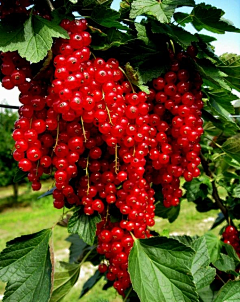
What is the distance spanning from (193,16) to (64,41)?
32 centimetres

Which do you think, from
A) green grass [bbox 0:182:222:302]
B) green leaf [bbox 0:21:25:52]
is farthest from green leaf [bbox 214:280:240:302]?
green grass [bbox 0:182:222:302]

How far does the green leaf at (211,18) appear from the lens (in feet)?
2.33

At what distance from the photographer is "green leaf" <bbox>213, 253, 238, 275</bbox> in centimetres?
91

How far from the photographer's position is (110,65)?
64 centimetres

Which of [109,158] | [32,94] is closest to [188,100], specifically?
[109,158]

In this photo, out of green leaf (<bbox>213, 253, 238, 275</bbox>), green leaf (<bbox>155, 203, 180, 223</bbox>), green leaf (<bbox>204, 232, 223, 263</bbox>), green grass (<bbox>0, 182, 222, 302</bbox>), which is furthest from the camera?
green grass (<bbox>0, 182, 222, 302</bbox>)

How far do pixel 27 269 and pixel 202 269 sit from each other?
439 millimetres

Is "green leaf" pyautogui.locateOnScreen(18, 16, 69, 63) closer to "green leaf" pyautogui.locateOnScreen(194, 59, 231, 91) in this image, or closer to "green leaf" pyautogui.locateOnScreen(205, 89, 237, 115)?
"green leaf" pyautogui.locateOnScreen(194, 59, 231, 91)

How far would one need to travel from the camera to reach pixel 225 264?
0.93 m

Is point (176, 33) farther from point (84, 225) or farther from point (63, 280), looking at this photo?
point (63, 280)

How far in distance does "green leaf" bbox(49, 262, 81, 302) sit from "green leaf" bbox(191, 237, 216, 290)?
315mm

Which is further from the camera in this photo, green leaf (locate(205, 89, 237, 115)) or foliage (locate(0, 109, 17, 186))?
foliage (locate(0, 109, 17, 186))

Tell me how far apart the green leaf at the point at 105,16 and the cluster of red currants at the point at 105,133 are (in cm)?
4

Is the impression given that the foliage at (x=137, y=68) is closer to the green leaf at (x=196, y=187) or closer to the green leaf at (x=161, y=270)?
the green leaf at (x=161, y=270)
